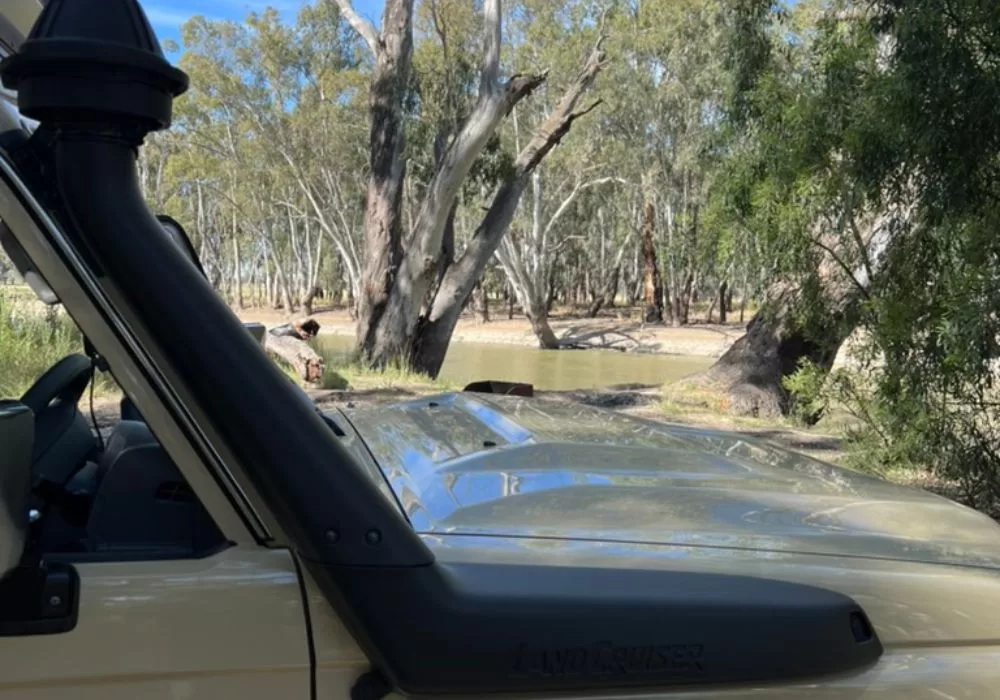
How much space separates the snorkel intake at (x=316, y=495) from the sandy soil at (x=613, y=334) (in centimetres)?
3103

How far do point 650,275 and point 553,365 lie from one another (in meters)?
14.6

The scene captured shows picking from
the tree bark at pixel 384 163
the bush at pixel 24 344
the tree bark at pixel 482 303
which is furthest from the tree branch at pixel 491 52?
the tree bark at pixel 482 303

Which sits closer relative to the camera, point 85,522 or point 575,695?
point 575,695

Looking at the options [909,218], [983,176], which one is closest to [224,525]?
[983,176]

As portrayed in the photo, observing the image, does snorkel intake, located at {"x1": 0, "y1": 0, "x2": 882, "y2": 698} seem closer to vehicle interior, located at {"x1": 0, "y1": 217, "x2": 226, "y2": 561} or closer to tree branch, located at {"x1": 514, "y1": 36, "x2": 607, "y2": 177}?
vehicle interior, located at {"x1": 0, "y1": 217, "x2": 226, "y2": 561}

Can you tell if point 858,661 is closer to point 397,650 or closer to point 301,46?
point 397,650

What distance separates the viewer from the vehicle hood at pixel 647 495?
5.09ft

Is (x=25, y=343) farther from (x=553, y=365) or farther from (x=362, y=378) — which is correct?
(x=553, y=365)

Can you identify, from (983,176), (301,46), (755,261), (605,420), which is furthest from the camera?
(301,46)

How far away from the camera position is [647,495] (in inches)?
67.9

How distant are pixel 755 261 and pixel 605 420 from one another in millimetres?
4982

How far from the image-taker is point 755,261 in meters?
7.28

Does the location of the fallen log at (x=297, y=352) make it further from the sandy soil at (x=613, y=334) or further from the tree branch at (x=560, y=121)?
the sandy soil at (x=613, y=334)

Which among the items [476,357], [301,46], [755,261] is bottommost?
[476,357]
